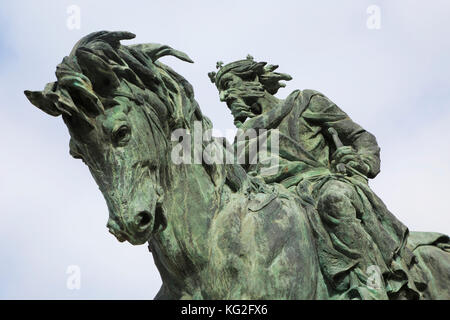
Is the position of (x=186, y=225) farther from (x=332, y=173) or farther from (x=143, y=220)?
(x=332, y=173)

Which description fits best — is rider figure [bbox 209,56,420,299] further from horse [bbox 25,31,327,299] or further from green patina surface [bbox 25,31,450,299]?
horse [bbox 25,31,327,299]

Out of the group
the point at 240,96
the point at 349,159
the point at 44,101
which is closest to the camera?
the point at 44,101

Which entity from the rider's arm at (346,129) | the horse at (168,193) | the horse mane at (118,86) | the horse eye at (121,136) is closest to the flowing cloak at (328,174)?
the rider's arm at (346,129)

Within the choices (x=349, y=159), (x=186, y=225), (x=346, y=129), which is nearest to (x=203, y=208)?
(x=186, y=225)

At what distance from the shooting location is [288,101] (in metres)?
6.91

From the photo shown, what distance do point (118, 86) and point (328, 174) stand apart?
1878 millimetres

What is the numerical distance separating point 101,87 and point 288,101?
237 centimetres

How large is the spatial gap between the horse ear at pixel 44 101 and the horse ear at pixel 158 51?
848 mm

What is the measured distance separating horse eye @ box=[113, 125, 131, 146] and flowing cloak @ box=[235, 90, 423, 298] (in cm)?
147

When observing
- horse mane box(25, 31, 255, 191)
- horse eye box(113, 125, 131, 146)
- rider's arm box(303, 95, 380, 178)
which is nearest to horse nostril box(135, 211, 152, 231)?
horse eye box(113, 125, 131, 146)

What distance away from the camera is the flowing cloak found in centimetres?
534

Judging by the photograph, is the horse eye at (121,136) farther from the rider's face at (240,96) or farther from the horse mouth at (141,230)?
the rider's face at (240,96)

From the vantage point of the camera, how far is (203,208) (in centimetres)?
512
